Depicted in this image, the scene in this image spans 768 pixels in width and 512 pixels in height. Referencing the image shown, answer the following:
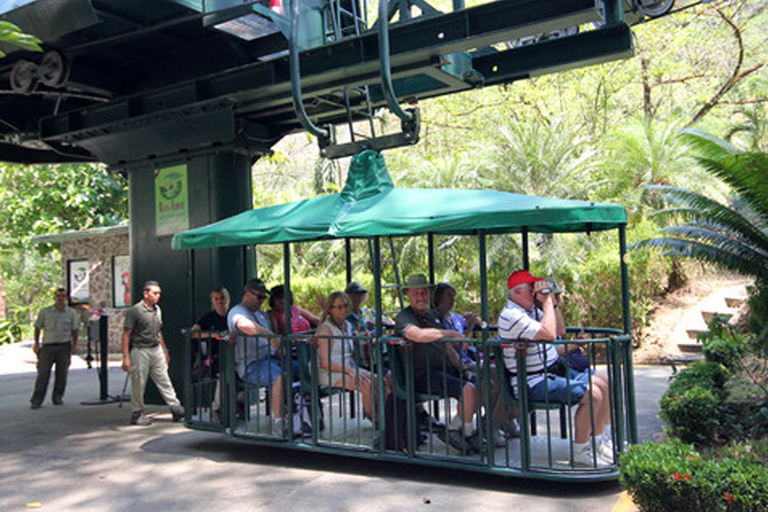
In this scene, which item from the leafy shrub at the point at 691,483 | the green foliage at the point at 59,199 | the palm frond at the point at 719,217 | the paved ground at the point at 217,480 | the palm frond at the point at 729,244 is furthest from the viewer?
the green foliage at the point at 59,199

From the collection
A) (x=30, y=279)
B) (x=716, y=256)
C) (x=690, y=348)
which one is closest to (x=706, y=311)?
(x=690, y=348)

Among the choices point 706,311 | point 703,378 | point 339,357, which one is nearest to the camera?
point 339,357

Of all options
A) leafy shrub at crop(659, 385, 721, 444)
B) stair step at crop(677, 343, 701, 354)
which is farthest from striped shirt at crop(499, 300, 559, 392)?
stair step at crop(677, 343, 701, 354)

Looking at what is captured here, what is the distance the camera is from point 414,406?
20.6ft

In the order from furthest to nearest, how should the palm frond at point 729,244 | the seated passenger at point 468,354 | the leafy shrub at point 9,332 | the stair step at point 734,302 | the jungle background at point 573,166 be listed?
the leafy shrub at point 9,332 → the stair step at point 734,302 → the jungle background at point 573,166 → the palm frond at point 729,244 → the seated passenger at point 468,354

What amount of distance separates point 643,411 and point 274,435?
178 inches

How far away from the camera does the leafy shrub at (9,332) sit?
24.0 m

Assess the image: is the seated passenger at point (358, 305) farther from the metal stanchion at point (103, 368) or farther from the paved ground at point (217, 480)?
the metal stanchion at point (103, 368)

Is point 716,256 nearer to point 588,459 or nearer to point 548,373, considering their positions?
point 548,373

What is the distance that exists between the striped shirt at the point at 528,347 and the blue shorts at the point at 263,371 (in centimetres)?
234

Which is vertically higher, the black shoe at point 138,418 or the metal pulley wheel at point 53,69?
the metal pulley wheel at point 53,69

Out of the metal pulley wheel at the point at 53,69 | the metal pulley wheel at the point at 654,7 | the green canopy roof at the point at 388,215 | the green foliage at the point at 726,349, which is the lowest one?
the green foliage at the point at 726,349

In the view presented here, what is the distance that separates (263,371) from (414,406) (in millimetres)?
1812

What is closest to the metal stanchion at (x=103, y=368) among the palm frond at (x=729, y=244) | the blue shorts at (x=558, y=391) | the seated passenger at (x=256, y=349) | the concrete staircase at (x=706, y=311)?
the seated passenger at (x=256, y=349)
